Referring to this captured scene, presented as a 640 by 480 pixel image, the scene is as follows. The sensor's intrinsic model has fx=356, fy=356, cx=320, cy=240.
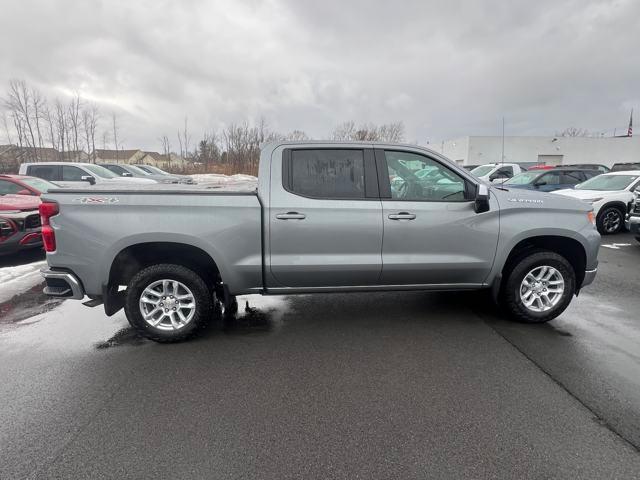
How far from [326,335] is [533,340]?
7.08 ft

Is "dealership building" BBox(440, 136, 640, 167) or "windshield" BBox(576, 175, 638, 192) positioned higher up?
"dealership building" BBox(440, 136, 640, 167)

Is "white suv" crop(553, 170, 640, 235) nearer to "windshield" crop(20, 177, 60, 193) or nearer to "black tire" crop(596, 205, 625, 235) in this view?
"black tire" crop(596, 205, 625, 235)

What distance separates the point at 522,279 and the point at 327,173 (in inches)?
97.7

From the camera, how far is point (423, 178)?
3.84 meters

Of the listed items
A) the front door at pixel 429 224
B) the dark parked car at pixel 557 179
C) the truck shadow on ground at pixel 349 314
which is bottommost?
the truck shadow on ground at pixel 349 314

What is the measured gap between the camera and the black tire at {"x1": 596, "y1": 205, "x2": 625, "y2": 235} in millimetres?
9516

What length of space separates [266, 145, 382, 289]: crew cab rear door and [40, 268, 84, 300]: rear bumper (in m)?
1.86

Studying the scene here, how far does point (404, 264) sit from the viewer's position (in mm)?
3760

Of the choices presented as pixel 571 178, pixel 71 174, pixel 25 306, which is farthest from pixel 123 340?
pixel 571 178

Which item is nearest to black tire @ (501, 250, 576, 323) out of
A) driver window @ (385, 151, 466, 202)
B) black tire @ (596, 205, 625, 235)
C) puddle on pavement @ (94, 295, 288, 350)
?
driver window @ (385, 151, 466, 202)

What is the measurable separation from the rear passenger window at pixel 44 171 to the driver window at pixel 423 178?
12.4m

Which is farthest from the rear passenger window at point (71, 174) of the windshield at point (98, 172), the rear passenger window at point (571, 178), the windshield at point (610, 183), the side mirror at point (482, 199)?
the rear passenger window at point (571, 178)

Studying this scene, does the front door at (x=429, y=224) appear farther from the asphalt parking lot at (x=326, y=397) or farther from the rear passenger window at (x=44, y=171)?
the rear passenger window at (x=44, y=171)

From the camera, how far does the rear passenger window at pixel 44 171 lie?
38.3ft
